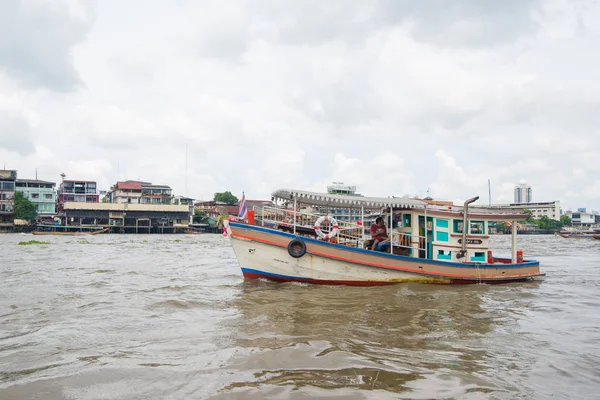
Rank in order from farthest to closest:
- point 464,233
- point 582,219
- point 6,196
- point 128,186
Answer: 1. point 582,219
2. point 128,186
3. point 6,196
4. point 464,233

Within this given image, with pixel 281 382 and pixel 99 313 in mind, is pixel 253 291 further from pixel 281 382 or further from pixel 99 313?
pixel 281 382

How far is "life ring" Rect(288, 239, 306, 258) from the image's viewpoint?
11041 mm

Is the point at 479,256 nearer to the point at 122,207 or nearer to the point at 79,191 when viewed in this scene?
the point at 122,207

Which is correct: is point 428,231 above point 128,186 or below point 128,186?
below

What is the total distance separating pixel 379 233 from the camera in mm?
12453

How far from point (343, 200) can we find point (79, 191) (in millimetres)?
68993

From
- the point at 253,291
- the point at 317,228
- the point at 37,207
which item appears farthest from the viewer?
the point at 37,207

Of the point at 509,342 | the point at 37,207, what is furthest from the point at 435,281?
the point at 37,207

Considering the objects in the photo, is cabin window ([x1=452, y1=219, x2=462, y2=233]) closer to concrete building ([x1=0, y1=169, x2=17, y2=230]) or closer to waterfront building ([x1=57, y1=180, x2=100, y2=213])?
concrete building ([x1=0, y1=169, x2=17, y2=230])

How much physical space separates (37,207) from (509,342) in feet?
236

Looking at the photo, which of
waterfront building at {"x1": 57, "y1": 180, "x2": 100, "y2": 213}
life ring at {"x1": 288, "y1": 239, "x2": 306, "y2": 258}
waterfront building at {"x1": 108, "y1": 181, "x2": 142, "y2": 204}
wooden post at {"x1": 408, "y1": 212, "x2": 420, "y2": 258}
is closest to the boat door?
wooden post at {"x1": 408, "y1": 212, "x2": 420, "y2": 258}

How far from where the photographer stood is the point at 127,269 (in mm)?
16000

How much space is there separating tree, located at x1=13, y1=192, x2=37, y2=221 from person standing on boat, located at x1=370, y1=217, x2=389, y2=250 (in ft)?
202

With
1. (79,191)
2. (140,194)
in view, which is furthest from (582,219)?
(79,191)
